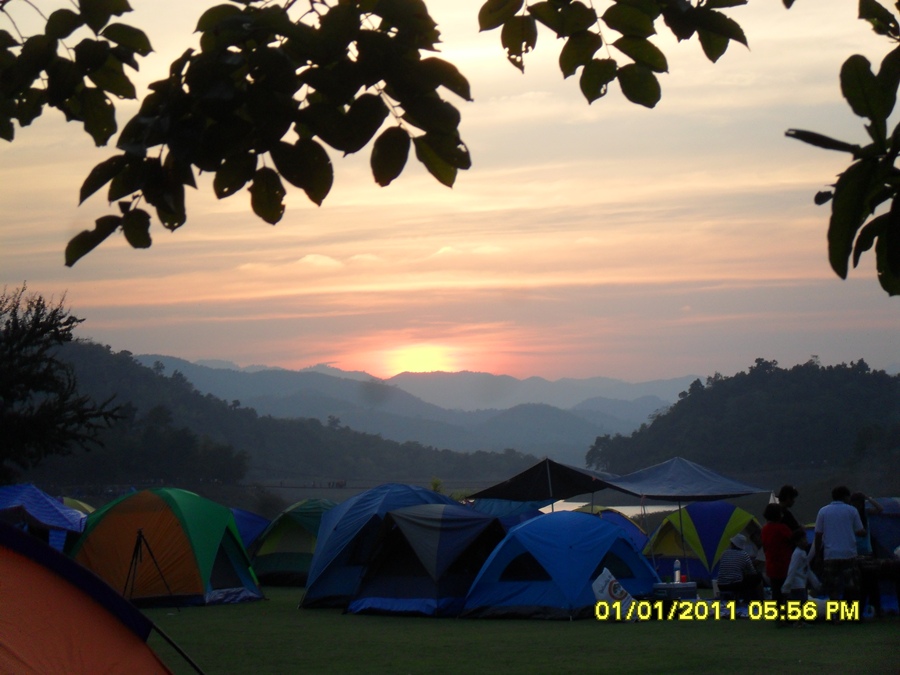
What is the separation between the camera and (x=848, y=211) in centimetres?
125

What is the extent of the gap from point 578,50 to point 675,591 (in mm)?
10779

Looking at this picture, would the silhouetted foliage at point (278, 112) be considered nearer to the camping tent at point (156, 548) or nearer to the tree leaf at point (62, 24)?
the tree leaf at point (62, 24)

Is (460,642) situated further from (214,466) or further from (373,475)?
(373,475)

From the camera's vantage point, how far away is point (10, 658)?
475cm

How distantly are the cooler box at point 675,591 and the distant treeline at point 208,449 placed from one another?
46475 millimetres

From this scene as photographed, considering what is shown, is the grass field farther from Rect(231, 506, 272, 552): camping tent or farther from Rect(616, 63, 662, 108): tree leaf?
Rect(231, 506, 272, 552): camping tent

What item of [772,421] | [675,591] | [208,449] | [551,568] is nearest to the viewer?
[675,591]

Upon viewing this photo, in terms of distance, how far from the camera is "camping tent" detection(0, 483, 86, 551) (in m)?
15.5

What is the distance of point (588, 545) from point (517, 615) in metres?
1.25

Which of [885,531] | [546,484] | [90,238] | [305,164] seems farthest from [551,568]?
[305,164]

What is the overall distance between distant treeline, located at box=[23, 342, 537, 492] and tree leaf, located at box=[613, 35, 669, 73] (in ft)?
181

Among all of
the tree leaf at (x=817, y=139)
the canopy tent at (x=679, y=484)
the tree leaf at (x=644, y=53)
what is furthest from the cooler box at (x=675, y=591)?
the tree leaf at (x=817, y=139)

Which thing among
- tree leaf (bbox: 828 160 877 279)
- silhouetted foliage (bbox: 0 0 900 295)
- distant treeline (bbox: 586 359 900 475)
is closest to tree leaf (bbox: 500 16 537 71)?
silhouetted foliage (bbox: 0 0 900 295)

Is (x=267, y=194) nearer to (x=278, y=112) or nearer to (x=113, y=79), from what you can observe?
(x=278, y=112)
